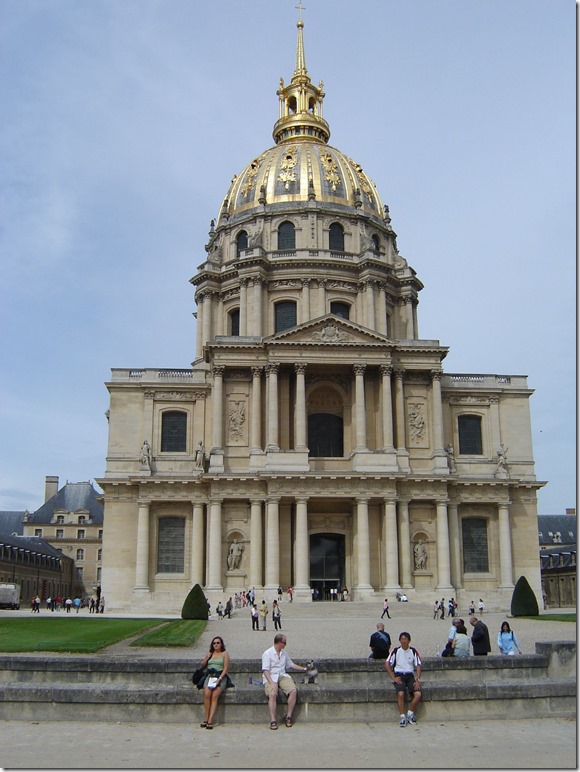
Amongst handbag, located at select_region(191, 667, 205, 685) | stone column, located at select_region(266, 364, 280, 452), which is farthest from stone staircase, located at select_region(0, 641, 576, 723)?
stone column, located at select_region(266, 364, 280, 452)

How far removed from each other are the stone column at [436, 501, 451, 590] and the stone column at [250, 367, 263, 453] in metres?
11.9

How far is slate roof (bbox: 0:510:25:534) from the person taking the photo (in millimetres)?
104812

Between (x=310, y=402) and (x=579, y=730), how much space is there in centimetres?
4699

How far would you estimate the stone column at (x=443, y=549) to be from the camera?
52688 millimetres

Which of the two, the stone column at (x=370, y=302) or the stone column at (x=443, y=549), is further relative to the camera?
the stone column at (x=370, y=302)

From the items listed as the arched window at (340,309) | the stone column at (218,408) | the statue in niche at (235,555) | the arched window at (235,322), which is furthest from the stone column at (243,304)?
the statue in niche at (235,555)

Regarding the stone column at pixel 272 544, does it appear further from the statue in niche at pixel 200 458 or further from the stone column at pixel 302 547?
the statue in niche at pixel 200 458

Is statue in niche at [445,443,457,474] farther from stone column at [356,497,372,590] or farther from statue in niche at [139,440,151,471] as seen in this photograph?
statue in niche at [139,440,151,471]

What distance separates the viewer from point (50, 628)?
105 ft

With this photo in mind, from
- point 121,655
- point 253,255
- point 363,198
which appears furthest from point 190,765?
point 363,198

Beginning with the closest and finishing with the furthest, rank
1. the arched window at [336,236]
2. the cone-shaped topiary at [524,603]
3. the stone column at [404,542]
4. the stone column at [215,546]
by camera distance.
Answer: the cone-shaped topiary at [524,603] < the stone column at [215,546] < the stone column at [404,542] < the arched window at [336,236]

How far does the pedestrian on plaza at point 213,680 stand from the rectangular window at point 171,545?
4136cm

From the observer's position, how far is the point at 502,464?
186 ft

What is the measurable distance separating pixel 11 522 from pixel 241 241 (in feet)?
178
